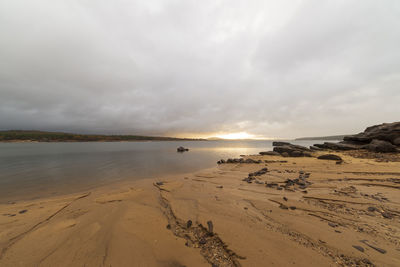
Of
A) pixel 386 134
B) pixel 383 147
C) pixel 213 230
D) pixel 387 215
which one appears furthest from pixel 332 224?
pixel 386 134

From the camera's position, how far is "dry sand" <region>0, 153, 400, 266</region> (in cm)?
292

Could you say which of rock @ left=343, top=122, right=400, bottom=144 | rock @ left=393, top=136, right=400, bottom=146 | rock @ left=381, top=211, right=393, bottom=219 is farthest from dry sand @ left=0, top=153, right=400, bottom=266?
rock @ left=343, top=122, right=400, bottom=144

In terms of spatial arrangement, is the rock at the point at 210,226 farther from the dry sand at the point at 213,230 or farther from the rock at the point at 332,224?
the rock at the point at 332,224

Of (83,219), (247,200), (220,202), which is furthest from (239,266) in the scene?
(83,219)

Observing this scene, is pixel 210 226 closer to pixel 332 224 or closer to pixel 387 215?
pixel 332 224

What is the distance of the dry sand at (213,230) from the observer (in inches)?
115

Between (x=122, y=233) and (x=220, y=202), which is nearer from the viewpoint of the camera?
(x=122, y=233)

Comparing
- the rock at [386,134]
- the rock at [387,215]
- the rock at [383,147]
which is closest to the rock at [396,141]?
the rock at [386,134]

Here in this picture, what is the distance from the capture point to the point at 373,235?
349 centimetres

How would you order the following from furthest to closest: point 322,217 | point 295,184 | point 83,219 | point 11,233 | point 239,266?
point 295,184 < point 83,219 < point 322,217 < point 11,233 < point 239,266

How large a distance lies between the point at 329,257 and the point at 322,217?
207 cm

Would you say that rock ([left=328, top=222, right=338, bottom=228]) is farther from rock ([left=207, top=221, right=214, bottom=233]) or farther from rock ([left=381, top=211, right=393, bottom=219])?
rock ([left=207, top=221, right=214, bottom=233])

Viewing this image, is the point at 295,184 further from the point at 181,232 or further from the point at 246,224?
the point at 181,232

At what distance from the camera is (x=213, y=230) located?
12.6 ft
